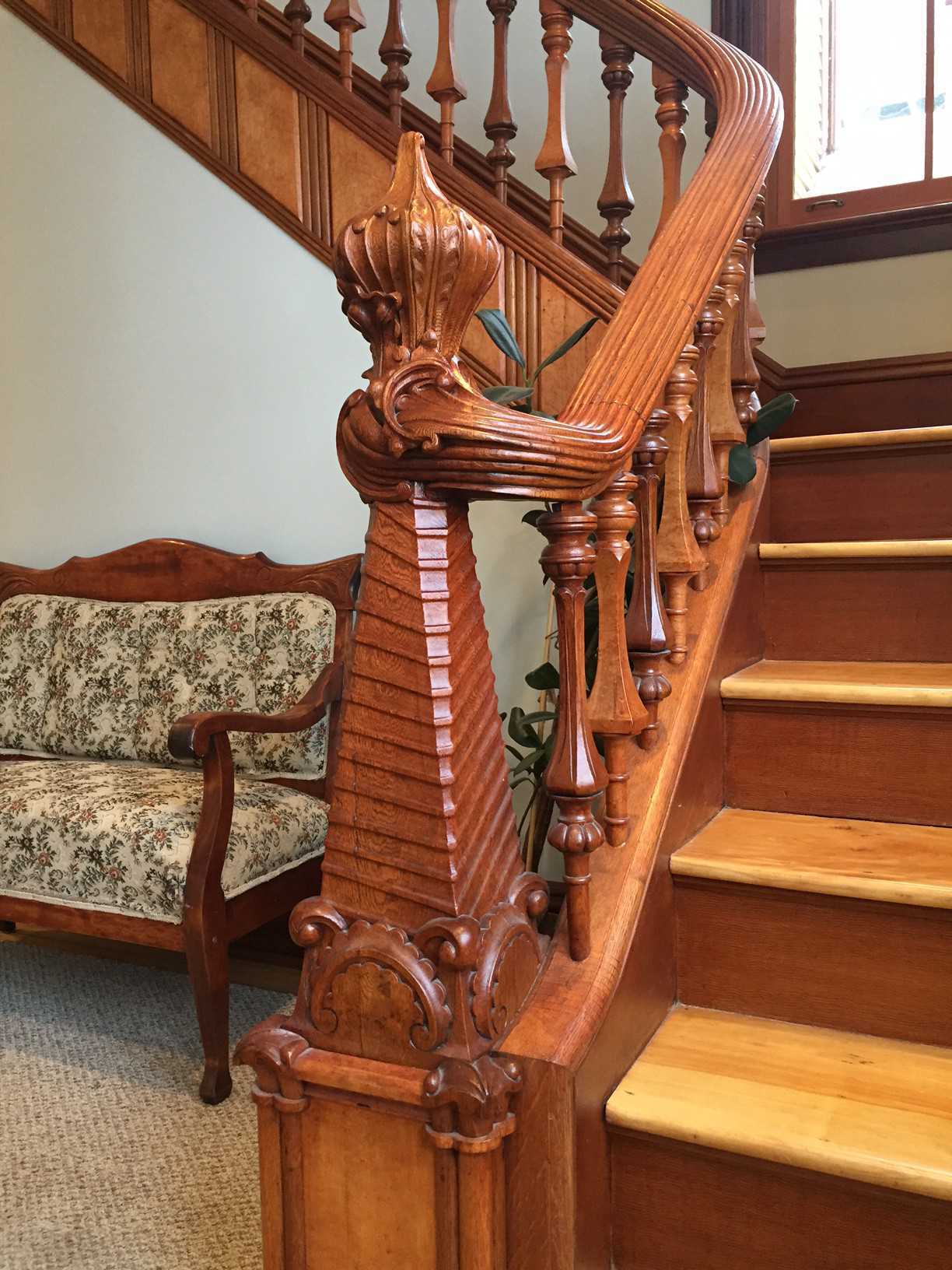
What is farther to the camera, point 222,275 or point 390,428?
point 222,275

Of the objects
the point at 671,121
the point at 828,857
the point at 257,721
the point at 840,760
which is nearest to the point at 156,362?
the point at 257,721

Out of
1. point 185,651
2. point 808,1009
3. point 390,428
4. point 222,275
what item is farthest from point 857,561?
point 222,275

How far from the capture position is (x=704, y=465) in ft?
5.13

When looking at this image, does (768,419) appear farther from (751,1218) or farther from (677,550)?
(751,1218)

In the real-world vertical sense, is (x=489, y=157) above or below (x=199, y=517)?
above

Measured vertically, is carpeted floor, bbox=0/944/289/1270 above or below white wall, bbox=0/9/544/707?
below

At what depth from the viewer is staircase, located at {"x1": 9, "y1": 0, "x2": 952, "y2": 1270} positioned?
97 centimetres

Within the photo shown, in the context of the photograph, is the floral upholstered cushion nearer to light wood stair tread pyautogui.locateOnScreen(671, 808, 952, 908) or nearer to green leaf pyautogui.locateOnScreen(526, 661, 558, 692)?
green leaf pyautogui.locateOnScreen(526, 661, 558, 692)

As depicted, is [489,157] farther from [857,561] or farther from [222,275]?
[857,561]

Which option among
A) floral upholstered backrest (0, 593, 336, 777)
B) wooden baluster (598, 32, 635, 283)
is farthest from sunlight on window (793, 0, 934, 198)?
floral upholstered backrest (0, 593, 336, 777)

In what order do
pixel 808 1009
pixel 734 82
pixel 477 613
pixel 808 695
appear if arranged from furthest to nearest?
1. pixel 734 82
2. pixel 808 695
3. pixel 808 1009
4. pixel 477 613

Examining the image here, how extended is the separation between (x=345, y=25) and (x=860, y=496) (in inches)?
63.4

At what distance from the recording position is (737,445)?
1.78 metres

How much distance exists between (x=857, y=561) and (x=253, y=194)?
190 centimetres
